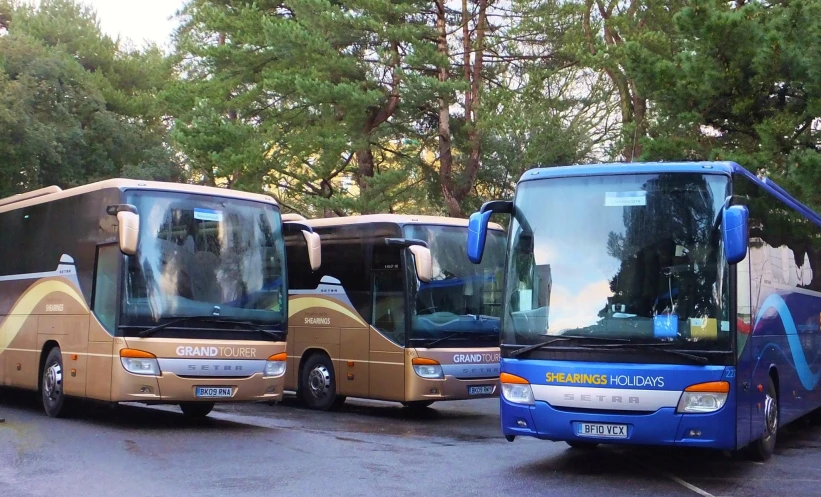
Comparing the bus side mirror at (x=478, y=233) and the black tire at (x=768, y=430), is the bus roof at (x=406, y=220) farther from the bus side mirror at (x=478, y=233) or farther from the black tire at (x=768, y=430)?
the black tire at (x=768, y=430)

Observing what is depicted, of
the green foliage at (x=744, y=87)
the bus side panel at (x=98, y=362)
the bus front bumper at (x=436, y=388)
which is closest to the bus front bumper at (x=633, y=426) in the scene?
the bus front bumper at (x=436, y=388)

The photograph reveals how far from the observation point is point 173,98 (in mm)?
29203

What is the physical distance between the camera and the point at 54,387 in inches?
527

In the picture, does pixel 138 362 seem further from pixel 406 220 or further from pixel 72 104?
pixel 72 104

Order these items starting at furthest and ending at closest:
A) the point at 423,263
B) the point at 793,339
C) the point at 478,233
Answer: the point at 423,263, the point at 793,339, the point at 478,233

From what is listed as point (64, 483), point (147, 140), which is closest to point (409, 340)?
point (64, 483)

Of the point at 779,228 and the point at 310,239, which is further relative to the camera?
the point at 310,239

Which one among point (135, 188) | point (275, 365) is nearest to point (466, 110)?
point (275, 365)

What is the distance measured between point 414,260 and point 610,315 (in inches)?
217

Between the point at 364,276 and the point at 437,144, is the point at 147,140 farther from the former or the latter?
the point at 364,276

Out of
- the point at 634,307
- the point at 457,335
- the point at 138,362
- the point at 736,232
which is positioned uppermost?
the point at 736,232

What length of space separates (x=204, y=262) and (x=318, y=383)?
4.50m

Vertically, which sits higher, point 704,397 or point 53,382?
point 704,397

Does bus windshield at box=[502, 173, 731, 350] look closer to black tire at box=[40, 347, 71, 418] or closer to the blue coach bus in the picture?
the blue coach bus
